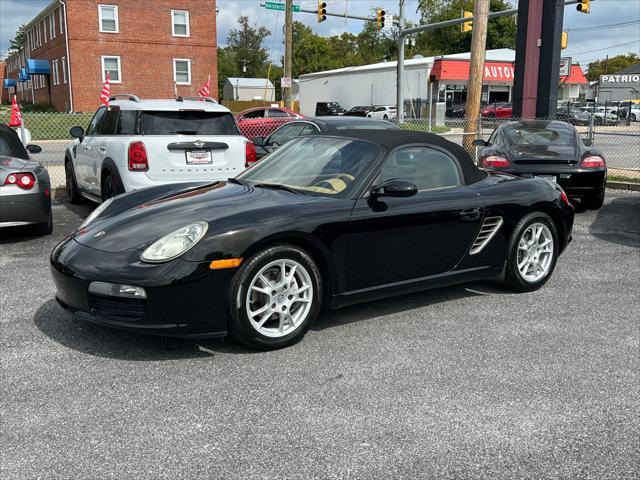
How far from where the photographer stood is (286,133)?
37.5ft

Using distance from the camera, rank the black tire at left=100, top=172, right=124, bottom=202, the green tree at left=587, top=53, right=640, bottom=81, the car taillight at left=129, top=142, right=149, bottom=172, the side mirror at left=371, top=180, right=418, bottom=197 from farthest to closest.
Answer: the green tree at left=587, top=53, right=640, bottom=81, the black tire at left=100, top=172, right=124, bottom=202, the car taillight at left=129, top=142, right=149, bottom=172, the side mirror at left=371, top=180, right=418, bottom=197

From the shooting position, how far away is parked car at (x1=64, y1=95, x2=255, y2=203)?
7.66m

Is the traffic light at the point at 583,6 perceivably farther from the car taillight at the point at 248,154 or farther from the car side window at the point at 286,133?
the car taillight at the point at 248,154

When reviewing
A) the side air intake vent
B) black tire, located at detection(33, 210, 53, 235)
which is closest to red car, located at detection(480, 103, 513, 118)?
black tire, located at detection(33, 210, 53, 235)

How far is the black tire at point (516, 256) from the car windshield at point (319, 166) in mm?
1499

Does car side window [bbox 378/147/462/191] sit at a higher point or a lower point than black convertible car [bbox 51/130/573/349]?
higher

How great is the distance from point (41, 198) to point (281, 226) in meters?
4.34

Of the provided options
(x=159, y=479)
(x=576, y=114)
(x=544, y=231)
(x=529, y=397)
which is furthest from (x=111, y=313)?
(x=576, y=114)

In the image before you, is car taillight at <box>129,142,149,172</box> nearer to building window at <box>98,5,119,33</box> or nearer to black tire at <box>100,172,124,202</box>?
black tire at <box>100,172,124,202</box>

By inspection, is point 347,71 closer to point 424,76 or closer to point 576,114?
point 424,76

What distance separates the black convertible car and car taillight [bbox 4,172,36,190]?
8.50ft

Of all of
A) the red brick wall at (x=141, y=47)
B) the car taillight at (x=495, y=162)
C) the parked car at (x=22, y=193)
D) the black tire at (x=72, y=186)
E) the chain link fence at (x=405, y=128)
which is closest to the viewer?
the parked car at (x=22, y=193)

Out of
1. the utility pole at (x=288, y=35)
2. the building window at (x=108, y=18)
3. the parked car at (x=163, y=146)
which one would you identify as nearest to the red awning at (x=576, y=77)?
the utility pole at (x=288, y=35)

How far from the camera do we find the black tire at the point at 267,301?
3.98 metres
